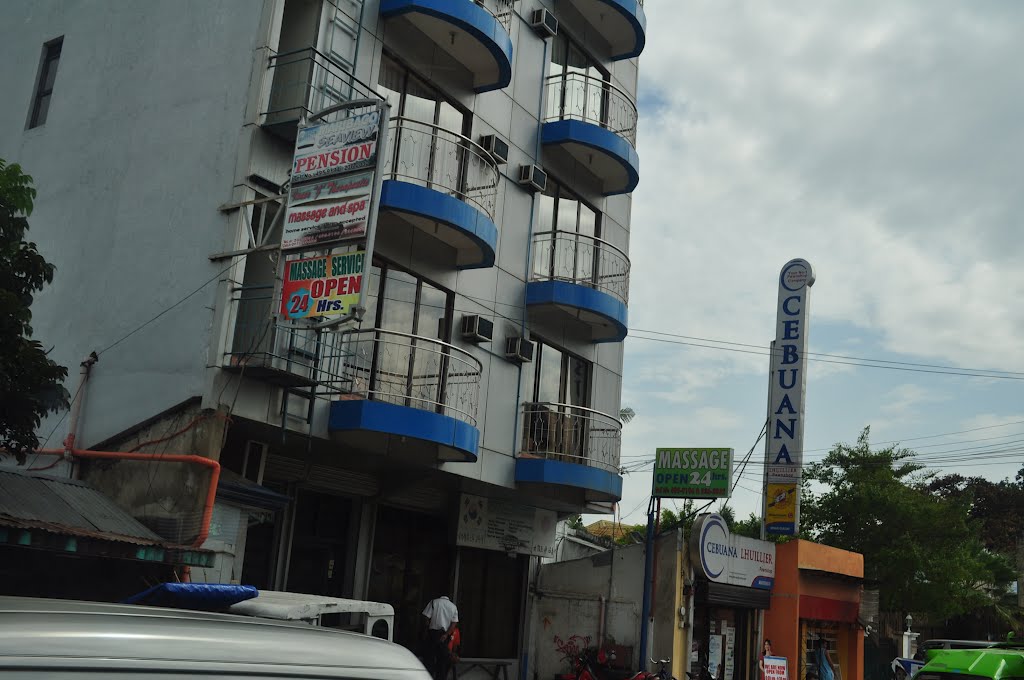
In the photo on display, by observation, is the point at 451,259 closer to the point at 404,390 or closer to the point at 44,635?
the point at 404,390

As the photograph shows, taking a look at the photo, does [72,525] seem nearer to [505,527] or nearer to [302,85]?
[302,85]

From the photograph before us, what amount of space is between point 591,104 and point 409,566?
10126mm

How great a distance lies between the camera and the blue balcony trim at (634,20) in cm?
2067

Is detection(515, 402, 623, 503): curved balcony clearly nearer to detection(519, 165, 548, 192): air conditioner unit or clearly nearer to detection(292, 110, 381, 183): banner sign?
detection(519, 165, 548, 192): air conditioner unit

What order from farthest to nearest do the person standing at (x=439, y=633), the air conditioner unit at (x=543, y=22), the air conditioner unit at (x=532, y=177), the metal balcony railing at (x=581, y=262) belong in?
the air conditioner unit at (x=543, y=22) < the metal balcony railing at (x=581, y=262) < the air conditioner unit at (x=532, y=177) < the person standing at (x=439, y=633)

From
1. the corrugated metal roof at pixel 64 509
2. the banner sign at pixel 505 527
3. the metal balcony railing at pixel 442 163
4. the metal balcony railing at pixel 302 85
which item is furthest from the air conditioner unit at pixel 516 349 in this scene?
the corrugated metal roof at pixel 64 509

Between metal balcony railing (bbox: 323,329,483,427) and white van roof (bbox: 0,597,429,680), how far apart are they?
34.2ft

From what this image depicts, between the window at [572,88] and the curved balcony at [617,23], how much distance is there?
688 mm

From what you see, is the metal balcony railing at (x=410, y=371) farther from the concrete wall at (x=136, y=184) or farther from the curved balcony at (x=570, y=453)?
the concrete wall at (x=136, y=184)

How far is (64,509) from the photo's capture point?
1109 centimetres

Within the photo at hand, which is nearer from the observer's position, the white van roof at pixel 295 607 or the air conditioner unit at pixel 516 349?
the white van roof at pixel 295 607

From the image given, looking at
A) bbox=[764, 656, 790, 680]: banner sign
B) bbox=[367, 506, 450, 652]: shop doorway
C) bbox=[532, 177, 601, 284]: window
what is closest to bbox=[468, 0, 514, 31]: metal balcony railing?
bbox=[532, 177, 601, 284]: window

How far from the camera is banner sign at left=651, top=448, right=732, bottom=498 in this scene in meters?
19.1

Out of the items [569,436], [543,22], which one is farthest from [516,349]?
[543,22]
